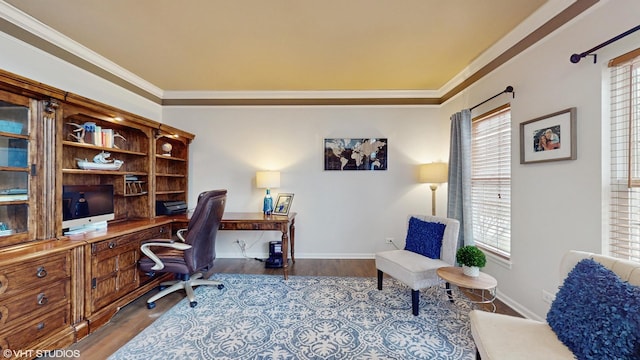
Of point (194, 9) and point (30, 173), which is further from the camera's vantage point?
point (194, 9)

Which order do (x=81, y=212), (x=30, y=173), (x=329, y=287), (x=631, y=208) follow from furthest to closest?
1. (x=329, y=287)
2. (x=81, y=212)
3. (x=30, y=173)
4. (x=631, y=208)

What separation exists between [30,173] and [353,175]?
3.35 meters

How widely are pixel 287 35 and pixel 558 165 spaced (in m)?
2.52

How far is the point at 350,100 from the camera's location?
3846mm

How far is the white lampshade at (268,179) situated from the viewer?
11.7 feet

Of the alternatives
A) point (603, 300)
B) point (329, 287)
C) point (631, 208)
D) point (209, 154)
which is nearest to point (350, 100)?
point (209, 154)

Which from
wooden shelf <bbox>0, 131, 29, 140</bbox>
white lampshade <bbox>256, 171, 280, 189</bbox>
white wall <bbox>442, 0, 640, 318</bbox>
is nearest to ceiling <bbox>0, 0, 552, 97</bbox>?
white wall <bbox>442, 0, 640, 318</bbox>

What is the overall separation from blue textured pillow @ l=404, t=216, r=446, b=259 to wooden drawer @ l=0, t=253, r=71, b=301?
120 inches

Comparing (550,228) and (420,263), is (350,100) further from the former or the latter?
(550,228)

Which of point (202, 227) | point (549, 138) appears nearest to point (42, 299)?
point (202, 227)

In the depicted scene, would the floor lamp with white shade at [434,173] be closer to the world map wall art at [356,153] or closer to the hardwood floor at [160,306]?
the world map wall art at [356,153]

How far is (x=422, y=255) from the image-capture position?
2646mm

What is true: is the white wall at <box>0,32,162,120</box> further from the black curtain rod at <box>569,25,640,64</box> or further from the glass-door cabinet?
the black curtain rod at <box>569,25,640,64</box>

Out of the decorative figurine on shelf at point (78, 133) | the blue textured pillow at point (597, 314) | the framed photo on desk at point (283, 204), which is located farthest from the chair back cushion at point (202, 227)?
the blue textured pillow at point (597, 314)
